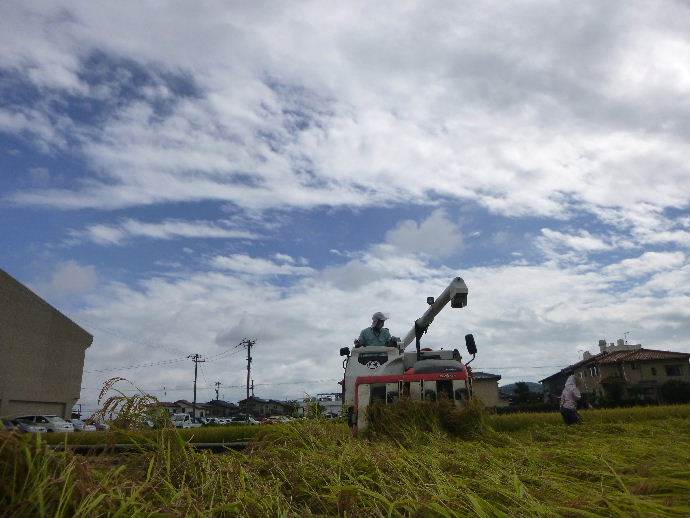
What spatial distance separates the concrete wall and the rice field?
3532 centimetres

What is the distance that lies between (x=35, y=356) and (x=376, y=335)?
118 feet

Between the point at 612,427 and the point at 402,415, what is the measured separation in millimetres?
3598

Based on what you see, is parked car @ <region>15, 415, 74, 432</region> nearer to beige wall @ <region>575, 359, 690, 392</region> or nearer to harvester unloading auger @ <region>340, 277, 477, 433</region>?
harvester unloading auger @ <region>340, 277, 477, 433</region>

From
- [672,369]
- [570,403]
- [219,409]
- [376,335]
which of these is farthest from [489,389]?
[219,409]

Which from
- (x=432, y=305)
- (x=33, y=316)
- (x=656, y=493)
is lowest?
(x=656, y=493)

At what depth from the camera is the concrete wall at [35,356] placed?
34.8 metres

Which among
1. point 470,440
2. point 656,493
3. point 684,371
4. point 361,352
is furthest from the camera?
point 684,371

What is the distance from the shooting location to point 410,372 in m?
8.03

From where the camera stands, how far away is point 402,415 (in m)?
6.42

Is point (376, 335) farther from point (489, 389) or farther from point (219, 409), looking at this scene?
point (219, 409)

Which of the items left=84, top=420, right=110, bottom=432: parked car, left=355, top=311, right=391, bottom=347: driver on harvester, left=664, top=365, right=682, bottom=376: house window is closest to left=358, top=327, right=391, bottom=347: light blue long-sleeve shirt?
left=355, top=311, right=391, bottom=347: driver on harvester

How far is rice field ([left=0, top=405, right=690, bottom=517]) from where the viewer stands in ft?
7.22

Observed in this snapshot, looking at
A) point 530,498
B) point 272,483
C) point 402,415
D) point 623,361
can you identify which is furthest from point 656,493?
point 623,361

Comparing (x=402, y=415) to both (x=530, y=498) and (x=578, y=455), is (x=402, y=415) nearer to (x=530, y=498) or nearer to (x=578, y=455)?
(x=578, y=455)
